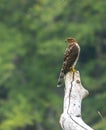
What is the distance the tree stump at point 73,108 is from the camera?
9.23 metres

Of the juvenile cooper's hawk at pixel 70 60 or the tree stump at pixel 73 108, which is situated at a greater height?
the juvenile cooper's hawk at pixel 70 60

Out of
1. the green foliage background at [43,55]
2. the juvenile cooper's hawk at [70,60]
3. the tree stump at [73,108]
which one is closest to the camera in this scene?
the tree stump at [73,108]

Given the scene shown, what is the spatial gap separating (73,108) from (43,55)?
23336mm

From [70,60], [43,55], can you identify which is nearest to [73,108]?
[70,60]

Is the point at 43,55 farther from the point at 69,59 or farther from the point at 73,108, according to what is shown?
the point at 73,108

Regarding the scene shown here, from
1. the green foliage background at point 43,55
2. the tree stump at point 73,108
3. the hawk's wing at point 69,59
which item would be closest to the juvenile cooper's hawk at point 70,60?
the hawk's wing at point 69,59

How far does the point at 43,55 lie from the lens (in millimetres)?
32656

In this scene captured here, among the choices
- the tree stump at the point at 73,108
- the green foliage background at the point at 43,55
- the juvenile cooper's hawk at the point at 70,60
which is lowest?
the tree stump at the point at 73,108

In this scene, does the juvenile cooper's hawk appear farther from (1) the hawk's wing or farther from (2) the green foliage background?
(2) the green foliage background

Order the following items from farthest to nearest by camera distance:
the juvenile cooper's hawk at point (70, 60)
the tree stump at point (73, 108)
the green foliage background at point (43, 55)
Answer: the green foliage background at point (43, 55) < the juvenile cooper's hawk at point (70, 60) < the tree stump at point (73, 108)

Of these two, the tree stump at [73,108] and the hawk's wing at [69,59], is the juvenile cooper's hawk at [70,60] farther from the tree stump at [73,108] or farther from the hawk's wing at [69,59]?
the tree stump at [73,108]

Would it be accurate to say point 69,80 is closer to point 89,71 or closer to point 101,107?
point 101,107

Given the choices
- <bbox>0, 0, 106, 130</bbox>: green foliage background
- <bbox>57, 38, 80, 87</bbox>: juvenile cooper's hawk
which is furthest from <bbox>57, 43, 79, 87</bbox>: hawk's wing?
<bbox>0, 0, 106, 130</bbox>: green foliage background

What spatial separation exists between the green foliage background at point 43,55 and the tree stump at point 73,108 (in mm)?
18632
